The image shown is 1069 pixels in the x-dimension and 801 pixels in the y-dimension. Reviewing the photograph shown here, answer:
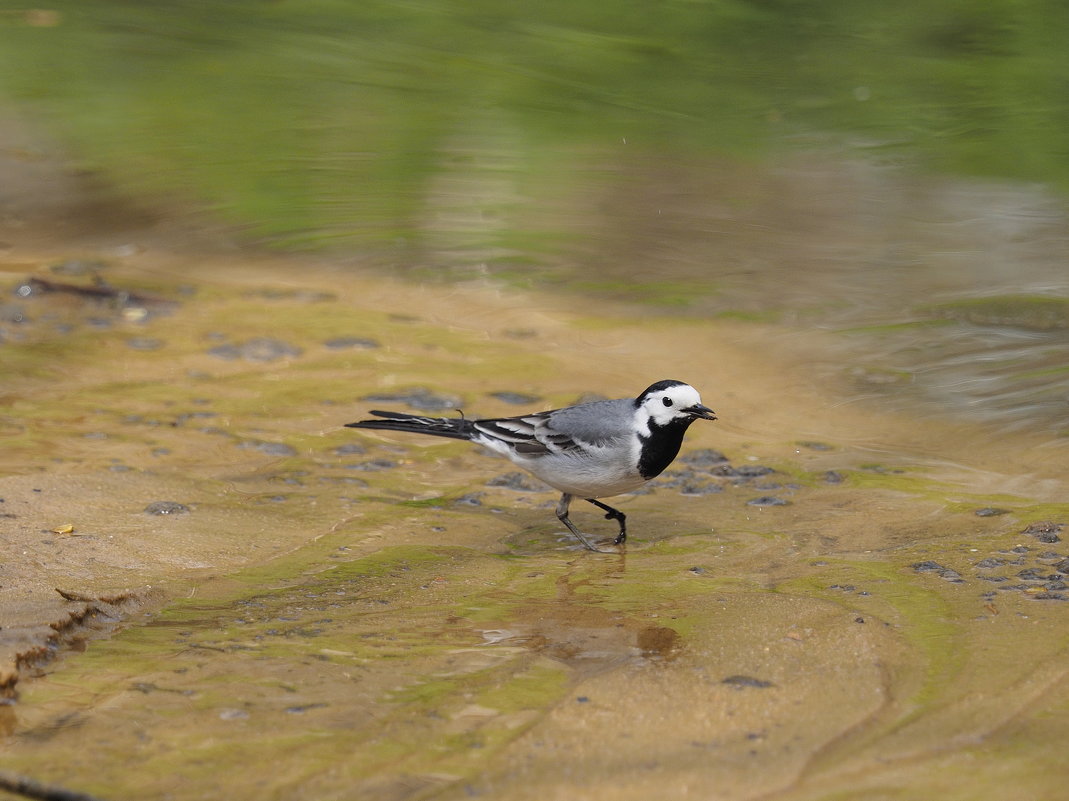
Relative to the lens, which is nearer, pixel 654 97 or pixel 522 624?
pixel 522 624

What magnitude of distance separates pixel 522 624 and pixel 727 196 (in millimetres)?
6553

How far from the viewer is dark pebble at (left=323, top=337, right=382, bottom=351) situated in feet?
24.7

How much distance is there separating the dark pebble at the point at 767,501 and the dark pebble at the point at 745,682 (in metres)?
1.94

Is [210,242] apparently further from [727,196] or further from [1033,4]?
[1033,4]

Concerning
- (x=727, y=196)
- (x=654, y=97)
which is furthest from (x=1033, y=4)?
(x=727, y=196)

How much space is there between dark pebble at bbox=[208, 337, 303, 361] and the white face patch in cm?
253

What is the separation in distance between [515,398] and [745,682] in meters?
3.29

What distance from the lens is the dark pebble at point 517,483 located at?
20.5ft

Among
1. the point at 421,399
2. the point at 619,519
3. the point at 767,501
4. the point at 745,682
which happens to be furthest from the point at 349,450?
the point at 745,682

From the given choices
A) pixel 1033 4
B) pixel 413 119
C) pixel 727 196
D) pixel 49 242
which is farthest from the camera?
pixel 1033 4

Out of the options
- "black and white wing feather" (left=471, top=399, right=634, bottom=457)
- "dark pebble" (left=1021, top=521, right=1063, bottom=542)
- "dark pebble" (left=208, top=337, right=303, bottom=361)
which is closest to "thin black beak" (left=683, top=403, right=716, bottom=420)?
"black and white wing feather" (left=471, top=399, right=634, bottom=457)

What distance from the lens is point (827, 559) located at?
506 centimetres

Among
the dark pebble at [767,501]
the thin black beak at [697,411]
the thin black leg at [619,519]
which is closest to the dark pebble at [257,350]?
the thin black leg at [619,519]

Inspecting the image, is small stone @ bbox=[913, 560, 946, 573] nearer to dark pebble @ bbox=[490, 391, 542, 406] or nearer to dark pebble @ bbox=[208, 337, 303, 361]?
dark pebble @ bbox=[490, 391, 542, 406]
